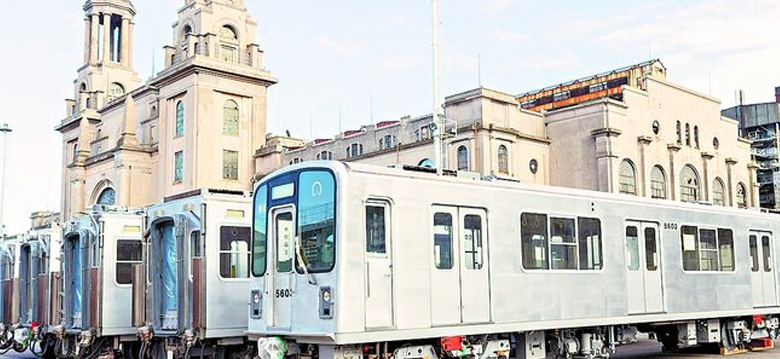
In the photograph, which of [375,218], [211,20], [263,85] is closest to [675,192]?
[263,85]

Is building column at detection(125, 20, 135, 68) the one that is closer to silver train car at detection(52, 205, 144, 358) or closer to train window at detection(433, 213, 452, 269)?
silver train car at detection(52, 205, 144, 358)

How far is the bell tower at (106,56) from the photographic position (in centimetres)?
7094

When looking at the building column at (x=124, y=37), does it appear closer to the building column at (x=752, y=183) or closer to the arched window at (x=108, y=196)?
the arched window at (x=108, y=196)

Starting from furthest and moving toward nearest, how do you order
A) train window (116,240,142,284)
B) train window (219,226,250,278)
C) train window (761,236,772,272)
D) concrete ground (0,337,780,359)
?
train window (761,236,772,272) < concrete ground (0,337,780,359) < train window (116,240,142,284) < train window (219,226,250,278)

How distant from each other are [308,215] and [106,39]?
2574 inches

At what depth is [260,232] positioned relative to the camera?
41.1 feet

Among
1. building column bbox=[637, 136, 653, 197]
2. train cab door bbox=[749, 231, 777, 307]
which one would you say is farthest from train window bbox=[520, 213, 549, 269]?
building column bbox=[637, 136, 653, 197]

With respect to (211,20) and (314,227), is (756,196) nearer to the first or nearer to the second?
(211,20)

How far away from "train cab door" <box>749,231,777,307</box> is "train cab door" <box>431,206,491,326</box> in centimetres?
866

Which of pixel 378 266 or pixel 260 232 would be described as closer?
pixel 378 266

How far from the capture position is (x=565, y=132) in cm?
4875

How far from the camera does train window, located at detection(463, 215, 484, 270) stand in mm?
12625

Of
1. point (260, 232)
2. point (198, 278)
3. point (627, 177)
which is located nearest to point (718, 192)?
point (627, 177)

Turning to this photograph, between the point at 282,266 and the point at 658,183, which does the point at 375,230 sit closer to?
the point at 282,266
